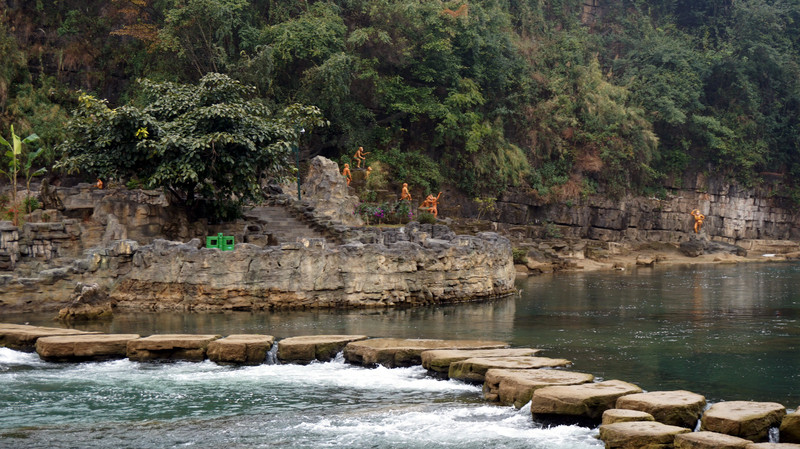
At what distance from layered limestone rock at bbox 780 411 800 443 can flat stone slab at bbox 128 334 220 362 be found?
10193mm

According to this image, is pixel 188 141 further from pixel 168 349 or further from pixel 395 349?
pixel 395 349

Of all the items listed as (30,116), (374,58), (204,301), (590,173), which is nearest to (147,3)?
(30,116)

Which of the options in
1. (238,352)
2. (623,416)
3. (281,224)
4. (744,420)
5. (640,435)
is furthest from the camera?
(281,224)

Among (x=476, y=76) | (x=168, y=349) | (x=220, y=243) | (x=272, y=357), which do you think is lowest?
(x=272, y=357)

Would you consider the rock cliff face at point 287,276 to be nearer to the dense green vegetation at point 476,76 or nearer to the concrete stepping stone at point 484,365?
the dense green vegetation at point 476,76

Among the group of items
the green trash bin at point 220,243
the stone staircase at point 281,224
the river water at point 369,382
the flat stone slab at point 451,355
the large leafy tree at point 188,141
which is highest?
the large leafy tree at point 188,141

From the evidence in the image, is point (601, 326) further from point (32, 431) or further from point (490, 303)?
point (32, 431)

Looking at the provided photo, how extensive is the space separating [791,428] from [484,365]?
4.87m

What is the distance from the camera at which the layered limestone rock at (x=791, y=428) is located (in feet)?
33.9

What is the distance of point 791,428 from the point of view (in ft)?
34.0

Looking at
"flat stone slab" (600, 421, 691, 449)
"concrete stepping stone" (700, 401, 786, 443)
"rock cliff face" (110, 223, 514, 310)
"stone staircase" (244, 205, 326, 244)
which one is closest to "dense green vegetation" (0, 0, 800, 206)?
"stone staircase" (244, 205, 326, 244)

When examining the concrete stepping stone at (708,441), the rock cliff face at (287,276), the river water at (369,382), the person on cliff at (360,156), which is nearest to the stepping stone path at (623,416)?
the river water at (369,382)

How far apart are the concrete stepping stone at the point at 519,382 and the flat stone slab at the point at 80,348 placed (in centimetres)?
739

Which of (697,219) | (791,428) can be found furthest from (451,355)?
(697,219)
